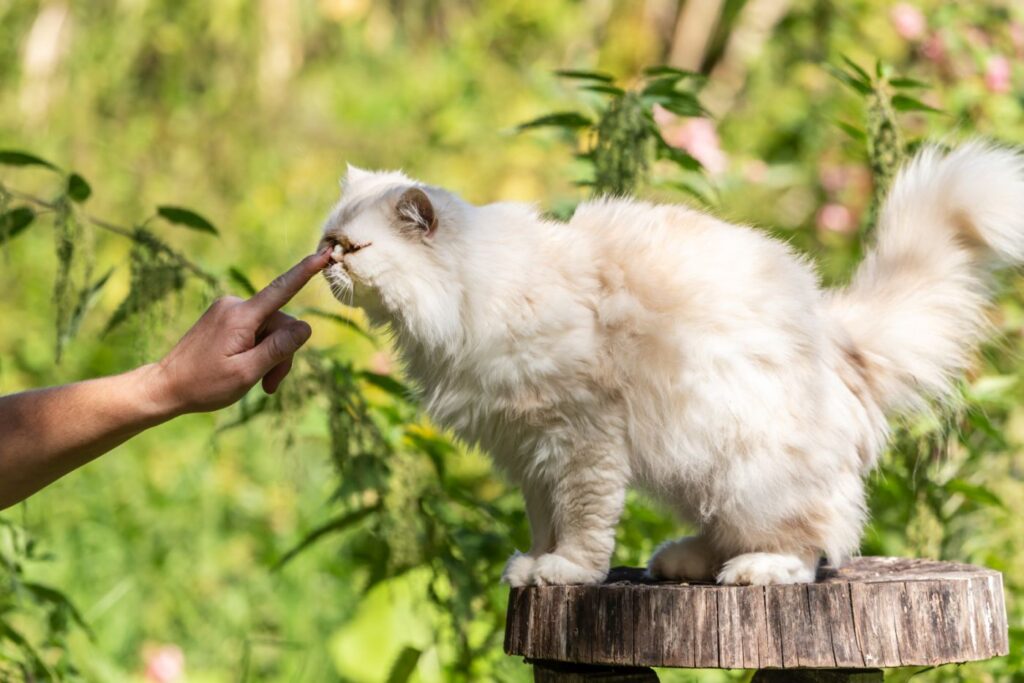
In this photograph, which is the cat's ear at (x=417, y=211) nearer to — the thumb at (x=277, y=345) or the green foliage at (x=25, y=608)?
the thumb at (x=277, y=345)

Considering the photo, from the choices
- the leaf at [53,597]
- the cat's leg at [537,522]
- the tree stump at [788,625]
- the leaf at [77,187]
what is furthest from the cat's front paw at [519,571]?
the leaf at [77,187]

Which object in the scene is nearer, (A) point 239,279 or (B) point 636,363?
(B) point 636,363

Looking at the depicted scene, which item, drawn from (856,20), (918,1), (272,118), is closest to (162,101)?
(272,118)

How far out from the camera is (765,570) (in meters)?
1.82

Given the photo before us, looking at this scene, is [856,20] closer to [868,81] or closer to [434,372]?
[868,81]

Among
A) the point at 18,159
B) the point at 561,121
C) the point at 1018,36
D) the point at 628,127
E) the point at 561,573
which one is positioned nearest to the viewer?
the point at 561,573

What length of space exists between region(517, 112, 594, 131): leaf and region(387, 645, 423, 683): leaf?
3.64 ft

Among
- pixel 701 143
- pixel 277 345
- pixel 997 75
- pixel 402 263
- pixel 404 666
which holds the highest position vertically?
pixel 701 143

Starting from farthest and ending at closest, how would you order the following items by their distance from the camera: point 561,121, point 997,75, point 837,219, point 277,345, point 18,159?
point 837,219, point 997,75, point 561,121, point 18,159, point 277,345

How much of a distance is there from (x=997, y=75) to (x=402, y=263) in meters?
2.15

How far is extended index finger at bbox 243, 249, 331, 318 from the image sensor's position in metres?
1.73

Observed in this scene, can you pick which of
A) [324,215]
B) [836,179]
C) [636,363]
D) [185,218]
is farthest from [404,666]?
[324,215]

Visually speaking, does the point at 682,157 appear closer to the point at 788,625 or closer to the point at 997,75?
the point at 788,625

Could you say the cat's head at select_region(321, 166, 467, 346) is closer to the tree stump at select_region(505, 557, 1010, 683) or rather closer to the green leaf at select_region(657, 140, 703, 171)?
the tree stump at select_region(505, 557, 1010, 683)
